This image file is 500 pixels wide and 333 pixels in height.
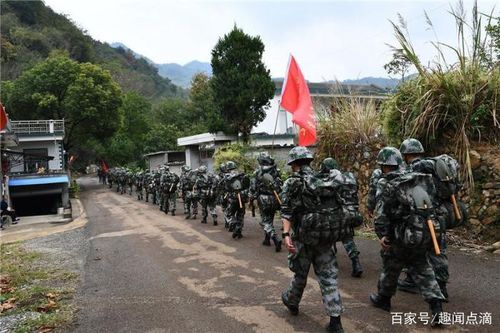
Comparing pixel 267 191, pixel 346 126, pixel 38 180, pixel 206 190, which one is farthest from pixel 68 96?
pixel 267 191

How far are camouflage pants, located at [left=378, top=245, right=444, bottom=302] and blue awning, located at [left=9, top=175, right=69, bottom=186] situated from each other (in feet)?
80.2

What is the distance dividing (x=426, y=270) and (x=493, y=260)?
9.48ft

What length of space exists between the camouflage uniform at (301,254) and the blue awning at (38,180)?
23866 mm

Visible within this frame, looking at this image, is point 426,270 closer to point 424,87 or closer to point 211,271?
point 211,271

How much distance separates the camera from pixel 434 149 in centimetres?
785

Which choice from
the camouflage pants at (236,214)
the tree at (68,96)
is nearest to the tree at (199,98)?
the tree at (68,96)

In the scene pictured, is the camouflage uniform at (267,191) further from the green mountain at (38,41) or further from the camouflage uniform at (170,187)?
the green mountain at (38,41)

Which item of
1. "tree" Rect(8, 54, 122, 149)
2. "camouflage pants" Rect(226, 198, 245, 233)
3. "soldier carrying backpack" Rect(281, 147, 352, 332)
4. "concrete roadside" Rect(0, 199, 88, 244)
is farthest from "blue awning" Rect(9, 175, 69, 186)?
"soldier carrying backpack" Rect(281, 147, 352, 332)

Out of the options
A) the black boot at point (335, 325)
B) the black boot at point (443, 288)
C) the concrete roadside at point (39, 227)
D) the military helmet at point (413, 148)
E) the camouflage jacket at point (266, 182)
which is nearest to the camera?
the black boot at point (335, 325)

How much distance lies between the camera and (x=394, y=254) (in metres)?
4.32

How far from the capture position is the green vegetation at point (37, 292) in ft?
15.8

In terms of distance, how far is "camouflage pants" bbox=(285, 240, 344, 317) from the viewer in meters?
4.00

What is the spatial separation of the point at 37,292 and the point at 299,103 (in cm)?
713

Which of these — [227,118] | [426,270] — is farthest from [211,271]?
[227,118]
